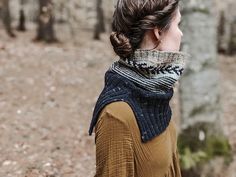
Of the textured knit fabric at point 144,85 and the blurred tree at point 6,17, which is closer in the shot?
the textured knit fabric at point 144,85

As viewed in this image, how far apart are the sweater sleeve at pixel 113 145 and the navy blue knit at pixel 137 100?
8 cm

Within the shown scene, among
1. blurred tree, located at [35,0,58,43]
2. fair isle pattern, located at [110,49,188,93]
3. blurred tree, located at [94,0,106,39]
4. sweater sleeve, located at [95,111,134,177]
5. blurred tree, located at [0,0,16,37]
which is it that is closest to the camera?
sweater sleeve, located at [95,111,134,177]

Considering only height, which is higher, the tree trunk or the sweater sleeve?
the sweater sleeve

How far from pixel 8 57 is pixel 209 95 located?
8.96 metres

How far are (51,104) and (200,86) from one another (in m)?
4.68

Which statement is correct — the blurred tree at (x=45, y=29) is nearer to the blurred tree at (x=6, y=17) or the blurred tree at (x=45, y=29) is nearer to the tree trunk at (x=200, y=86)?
the blurred tree at (x=6, y=17)

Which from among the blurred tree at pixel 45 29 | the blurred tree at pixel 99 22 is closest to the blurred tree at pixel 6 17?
the blurred tree at pixel 45 29

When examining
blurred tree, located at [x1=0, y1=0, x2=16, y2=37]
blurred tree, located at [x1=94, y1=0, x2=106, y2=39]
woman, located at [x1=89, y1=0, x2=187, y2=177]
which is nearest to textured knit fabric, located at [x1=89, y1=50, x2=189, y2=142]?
woman, located at [x1=89, y1=0, x2=187, y2=177]

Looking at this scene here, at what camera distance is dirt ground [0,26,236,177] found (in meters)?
6.32

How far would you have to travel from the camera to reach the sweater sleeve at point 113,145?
2.39 metres

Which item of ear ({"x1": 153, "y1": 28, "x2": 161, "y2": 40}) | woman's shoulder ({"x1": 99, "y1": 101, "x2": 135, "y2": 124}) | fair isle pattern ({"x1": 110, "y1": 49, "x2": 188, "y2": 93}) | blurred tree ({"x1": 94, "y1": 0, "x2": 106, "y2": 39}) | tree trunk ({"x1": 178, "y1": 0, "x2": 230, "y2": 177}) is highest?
ear ({"x1": 153, "y1": 28, "x2": 161, "y2": 40})

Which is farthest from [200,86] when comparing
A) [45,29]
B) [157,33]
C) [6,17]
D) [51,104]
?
[6,17]

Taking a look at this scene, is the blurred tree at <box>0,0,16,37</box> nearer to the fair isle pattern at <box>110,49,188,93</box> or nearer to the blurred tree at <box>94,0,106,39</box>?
the blurred tree at <box>94,0,106,39</box>

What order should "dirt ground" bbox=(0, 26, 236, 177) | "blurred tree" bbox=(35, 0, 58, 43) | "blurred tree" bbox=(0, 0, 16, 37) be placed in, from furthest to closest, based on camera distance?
"blurred tree" bbox=(0, 0, 16, 37)
"blurred tree" bbox=(35, 0, 58, 43)
"dirt ground" bbox=(0, 26, 236, 177)
